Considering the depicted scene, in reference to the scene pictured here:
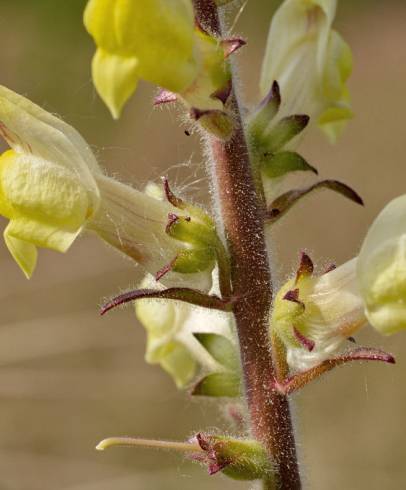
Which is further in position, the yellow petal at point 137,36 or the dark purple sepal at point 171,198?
the dark purple sepal at point 171,198

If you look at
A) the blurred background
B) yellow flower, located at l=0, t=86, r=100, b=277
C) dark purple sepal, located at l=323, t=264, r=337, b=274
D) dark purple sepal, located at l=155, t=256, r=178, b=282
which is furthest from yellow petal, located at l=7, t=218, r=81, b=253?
the blurred background

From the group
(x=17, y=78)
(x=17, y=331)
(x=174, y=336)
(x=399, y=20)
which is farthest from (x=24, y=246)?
(x=399, y=20)

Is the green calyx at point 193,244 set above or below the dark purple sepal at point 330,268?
above

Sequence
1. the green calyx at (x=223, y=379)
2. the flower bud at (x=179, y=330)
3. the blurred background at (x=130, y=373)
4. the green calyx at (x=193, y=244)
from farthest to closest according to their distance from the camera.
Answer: the blurred background at (x=130, y=373) < the flower bud at (x=179, y=330) < the green calyx at (x=223, y=379) < the green calyx at (x=193, y=244)

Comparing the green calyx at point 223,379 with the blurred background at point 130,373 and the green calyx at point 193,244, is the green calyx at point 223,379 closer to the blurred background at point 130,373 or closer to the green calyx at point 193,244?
the green calyx at point 193,244

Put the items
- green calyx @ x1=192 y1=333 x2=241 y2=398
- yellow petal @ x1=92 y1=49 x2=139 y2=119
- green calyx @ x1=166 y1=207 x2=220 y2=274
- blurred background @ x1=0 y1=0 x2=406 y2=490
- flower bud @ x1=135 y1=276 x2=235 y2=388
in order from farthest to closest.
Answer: blurred background @ x1=0 y1=0 x2=406 y2=490 → flower bud @ x1=135 y1=276 x2=235 y2=388 → green calyx @ x1=192 y1=333 x2=241 y2=398 → green calyx @ x1=166 y1=207 x2=220 y2=274 → yellow petal @ x1=92 y1=49 x2=139 y2=119

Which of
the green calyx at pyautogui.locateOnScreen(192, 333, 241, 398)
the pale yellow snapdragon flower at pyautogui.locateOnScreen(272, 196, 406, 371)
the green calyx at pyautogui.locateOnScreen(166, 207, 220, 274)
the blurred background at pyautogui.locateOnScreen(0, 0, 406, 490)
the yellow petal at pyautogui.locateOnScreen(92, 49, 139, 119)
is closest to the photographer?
the yellow petal at pyautogui.locateOnScreen(92, 49, 139, 119)

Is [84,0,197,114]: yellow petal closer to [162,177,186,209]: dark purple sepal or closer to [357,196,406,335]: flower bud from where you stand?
[162,177,186,209]: dark purple sepal

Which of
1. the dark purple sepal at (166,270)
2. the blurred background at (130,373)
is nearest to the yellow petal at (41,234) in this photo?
the dark purple sepal at (166,270)
